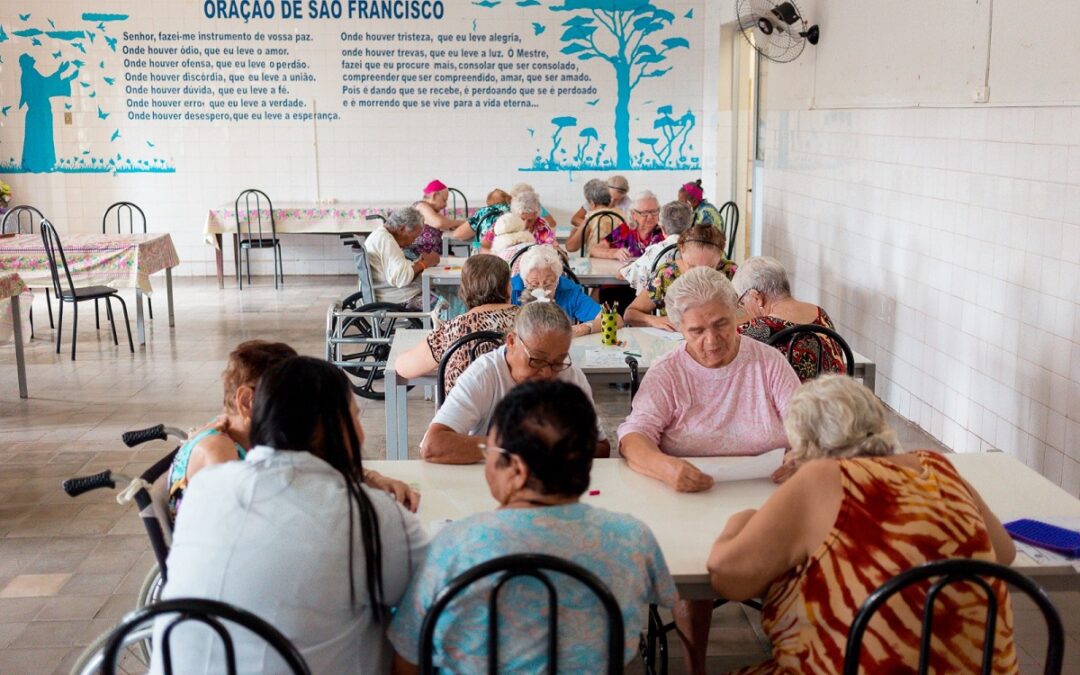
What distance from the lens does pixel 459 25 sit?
10.4m

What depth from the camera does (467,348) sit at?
3547 mm

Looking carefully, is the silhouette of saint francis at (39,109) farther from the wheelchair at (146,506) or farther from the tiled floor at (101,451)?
the wheelchair at (146,506)

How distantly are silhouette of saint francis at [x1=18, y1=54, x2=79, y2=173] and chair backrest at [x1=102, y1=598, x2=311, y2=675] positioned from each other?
9721 mm

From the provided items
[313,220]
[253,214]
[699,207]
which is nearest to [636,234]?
[699,207]

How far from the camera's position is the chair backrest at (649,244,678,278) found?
18.4ft

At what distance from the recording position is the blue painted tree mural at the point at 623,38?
10414 mm

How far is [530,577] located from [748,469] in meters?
1.01

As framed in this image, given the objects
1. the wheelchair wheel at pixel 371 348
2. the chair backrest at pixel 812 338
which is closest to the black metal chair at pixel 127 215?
the wheelchair wheel at pixel 371 348

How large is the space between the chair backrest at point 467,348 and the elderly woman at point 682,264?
3.88 feet

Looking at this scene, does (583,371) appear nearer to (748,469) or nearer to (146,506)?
(748,469)

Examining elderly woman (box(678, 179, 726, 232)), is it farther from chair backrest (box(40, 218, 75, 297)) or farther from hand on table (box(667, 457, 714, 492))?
hand on table (box(667, 457, 714, 492))

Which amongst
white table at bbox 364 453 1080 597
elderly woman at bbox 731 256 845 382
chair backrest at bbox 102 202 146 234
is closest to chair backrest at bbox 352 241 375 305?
elderly woman at bbox 731 256 845 382

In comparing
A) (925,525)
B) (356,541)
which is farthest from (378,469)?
(925,525)

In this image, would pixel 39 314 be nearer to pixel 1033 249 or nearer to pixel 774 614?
pixel 1033 249
